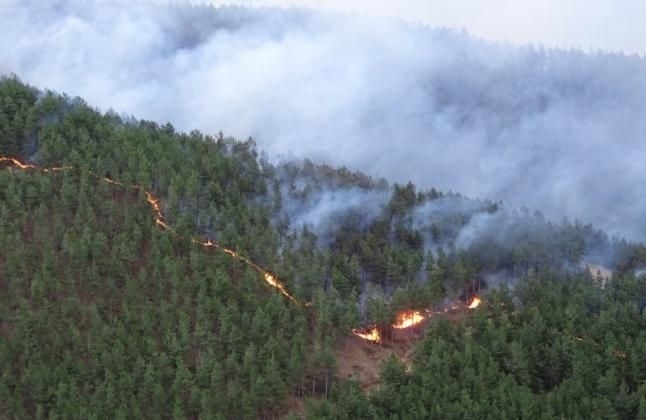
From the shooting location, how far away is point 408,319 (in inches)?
3462

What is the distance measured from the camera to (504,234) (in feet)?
333

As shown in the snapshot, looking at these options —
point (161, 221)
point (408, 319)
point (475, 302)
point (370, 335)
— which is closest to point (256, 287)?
point (370, 335)

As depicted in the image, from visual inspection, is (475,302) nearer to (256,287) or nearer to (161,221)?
(256,287)

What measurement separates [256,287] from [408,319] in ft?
42.3

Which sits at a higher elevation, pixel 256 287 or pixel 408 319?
pixel 256 287

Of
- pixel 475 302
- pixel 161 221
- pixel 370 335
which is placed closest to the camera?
pixel 370 335

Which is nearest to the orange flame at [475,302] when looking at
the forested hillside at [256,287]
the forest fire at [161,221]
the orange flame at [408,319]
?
the forested hillside at [256,287]

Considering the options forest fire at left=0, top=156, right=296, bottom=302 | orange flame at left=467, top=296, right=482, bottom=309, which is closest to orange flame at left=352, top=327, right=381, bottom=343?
forest fire at left=0, top=156, right=296, bottom=302

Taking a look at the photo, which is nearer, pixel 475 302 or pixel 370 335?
pixel 370 335

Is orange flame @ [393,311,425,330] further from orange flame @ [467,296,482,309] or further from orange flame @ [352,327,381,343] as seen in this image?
orange flame @ [467,296,482,309]

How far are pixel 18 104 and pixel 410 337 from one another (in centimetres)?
4820

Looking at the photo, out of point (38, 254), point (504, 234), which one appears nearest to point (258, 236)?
point (38, 254)

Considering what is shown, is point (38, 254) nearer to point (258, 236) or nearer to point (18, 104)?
point (258, 236)

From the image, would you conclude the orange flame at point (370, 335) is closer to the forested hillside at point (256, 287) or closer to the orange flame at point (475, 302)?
the forested hillside at point (256, 287)
